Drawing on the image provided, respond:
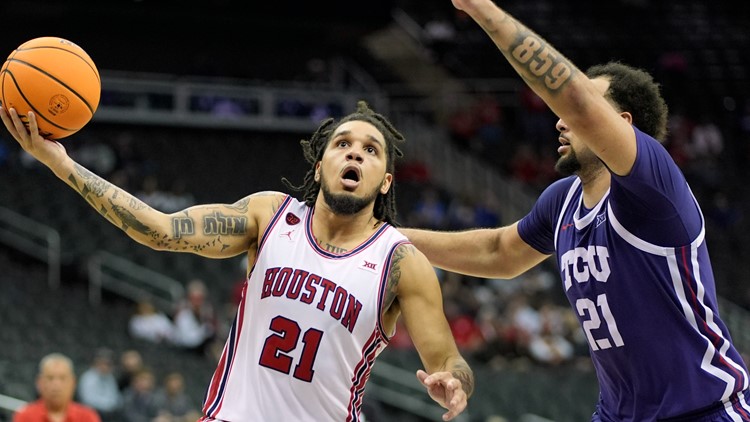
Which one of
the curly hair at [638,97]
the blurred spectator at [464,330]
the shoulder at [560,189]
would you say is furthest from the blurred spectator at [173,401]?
the curly hair at [638,97]

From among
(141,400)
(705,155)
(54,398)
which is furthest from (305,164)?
(54,398)

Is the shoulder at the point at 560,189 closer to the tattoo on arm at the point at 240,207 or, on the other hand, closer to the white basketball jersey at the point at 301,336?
the white basketball jersey at the point at 301,336

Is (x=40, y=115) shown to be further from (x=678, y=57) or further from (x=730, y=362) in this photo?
(x=678, y=57)

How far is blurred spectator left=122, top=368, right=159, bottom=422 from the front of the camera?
10.8 metres

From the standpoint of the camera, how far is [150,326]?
13.7 metres

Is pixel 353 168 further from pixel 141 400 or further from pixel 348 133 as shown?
pixel 141 400

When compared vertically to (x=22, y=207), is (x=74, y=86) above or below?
below

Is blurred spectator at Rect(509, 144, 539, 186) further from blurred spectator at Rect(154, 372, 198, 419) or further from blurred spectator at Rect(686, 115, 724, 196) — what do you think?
blurred spectator at Rect(154, 372, 198, 419)

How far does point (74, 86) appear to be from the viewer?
4754 millimetres

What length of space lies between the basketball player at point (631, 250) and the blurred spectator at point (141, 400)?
22.8 feet

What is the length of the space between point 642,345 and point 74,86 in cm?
264

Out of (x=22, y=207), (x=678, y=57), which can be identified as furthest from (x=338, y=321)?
(x=678, y=57)

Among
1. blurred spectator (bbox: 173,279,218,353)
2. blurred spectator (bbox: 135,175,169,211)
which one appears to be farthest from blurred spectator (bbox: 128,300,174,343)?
blurred spectator (bbox: 135,175,169,211)

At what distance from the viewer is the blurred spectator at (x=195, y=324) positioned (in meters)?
13.3
